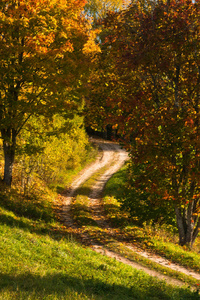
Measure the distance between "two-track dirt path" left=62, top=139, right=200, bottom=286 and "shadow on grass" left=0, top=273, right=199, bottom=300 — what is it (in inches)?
57.9

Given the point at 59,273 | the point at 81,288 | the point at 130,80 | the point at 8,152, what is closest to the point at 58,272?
the point at 59,273

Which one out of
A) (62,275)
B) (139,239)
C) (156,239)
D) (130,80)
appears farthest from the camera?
(156,239)

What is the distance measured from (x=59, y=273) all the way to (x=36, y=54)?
27.3 ft

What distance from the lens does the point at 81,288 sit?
6.14 metres

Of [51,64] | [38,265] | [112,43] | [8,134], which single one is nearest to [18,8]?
[51,64]

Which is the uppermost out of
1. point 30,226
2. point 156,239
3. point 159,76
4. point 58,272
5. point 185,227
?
point 159,76

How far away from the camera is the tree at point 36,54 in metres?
11.1

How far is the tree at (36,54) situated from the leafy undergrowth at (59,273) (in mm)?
4664

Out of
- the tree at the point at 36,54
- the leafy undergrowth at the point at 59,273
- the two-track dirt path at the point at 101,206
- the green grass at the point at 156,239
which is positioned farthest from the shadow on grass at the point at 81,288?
the tree at the point at 36,54

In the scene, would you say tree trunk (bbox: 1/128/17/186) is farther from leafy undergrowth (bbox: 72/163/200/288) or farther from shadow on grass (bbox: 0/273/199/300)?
shadow on grass (bbox: 0/273/199/300)

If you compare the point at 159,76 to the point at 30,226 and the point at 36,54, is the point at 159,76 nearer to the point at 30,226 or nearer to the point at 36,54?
the point at 36,54

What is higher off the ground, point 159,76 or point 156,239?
point 159,76

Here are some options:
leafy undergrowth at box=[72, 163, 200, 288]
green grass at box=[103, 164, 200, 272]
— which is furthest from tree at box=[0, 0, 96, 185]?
green grass at box=[103, 164, 200, 272]

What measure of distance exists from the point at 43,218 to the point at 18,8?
8.83 meters
